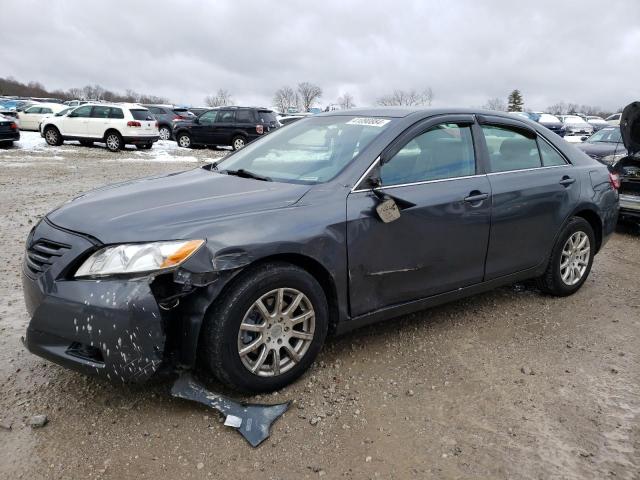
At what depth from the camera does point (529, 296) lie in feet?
15.3

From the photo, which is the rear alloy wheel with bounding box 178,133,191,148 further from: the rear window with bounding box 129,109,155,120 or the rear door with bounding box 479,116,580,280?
the rear door with bounding box 479,116,580,280

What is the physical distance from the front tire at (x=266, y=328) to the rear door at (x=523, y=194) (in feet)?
5.12

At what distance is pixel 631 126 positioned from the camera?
21.0 feet

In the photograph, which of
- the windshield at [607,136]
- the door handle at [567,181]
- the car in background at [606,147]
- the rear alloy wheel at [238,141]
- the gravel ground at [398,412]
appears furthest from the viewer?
the rear alloy wheel at [238,141]

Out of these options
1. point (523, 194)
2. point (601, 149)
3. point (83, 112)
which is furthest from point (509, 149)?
point (83, 112)

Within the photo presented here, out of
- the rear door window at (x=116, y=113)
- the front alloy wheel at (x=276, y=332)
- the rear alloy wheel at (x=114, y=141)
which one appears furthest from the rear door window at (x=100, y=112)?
the front alloy wheel at (x=276, y=332)

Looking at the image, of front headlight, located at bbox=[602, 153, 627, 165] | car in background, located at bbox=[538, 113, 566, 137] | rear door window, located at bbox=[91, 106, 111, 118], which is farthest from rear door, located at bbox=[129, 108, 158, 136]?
car in background, located at bbox=[538, 113, 566, 137]

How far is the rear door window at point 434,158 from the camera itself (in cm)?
334

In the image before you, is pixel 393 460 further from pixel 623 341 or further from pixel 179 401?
pixel 623 341

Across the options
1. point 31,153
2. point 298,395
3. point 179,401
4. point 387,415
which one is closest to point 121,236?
point 179,401

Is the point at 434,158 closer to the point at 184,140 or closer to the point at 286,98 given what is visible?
the point at 184,140

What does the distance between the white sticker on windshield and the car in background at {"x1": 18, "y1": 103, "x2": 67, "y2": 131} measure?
2493 centimetres

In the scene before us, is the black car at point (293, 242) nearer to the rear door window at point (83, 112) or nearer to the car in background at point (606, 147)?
the car in background at point (606, 147)

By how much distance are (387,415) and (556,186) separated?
247cm
